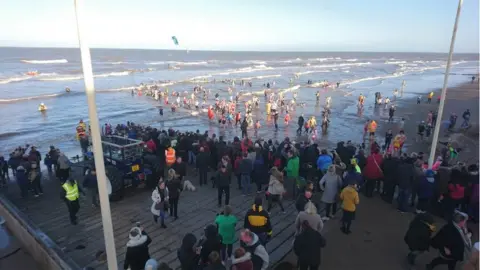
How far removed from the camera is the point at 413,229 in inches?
233

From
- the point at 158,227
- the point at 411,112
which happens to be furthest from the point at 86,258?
the point at 411,112

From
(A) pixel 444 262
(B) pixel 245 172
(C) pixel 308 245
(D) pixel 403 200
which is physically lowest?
(D) pixel 403 200

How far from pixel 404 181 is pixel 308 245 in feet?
13.1

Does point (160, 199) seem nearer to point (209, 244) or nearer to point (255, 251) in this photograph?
point (209, 244)

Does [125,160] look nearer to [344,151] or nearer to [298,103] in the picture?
[344,151]

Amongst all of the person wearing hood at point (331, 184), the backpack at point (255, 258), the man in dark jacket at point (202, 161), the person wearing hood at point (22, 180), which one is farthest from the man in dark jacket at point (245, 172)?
the person wearing hood at point (22, 180)

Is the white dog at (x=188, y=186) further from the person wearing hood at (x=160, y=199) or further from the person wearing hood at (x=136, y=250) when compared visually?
the person wearing hood at (x=136, y=250)

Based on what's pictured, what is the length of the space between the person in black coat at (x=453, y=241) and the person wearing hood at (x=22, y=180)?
34.7 feet

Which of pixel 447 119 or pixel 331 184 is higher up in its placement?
pixel 331 184

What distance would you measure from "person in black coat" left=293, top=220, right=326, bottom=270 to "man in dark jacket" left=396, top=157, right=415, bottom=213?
372 cm

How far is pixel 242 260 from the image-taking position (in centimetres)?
456

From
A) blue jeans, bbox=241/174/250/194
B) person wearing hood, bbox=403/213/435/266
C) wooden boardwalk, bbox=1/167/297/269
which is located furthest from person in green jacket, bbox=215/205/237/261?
blue jeans, bbox=241/174/250/194

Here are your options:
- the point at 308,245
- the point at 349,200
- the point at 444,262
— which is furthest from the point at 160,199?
the point at 444,262

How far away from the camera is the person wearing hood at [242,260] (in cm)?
456
